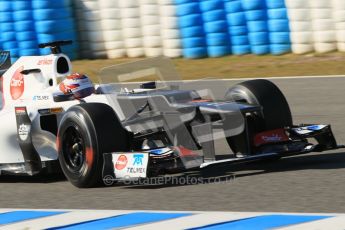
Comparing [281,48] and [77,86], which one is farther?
[281,48]

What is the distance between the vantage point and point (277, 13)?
15.1 meters

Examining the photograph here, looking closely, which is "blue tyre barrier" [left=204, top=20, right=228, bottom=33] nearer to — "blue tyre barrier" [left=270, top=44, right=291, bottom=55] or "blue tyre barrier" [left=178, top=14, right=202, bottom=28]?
"blue tyre barrier" [left=178, top=14, right=202, bottom=28]

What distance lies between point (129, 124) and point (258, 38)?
9.14 metres

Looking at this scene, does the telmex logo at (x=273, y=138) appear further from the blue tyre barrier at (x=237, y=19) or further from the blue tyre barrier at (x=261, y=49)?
the blue tyre barrier at (x=261, y=49)

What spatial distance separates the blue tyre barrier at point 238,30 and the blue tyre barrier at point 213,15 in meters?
0.27

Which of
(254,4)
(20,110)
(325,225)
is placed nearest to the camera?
(325,225)

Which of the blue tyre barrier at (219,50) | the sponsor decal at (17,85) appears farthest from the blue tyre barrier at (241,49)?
the sponsor decal at (17,85)

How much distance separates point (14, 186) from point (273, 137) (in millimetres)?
Result: 2258

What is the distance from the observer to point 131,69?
7.29 metres

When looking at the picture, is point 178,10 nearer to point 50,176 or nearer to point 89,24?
point 89,24

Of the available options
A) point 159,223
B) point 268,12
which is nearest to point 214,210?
point 159,223

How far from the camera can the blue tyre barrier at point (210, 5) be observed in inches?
619

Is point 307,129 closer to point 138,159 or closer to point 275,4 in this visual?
point 138,159

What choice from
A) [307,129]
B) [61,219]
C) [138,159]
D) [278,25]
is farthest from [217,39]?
[61,219]
